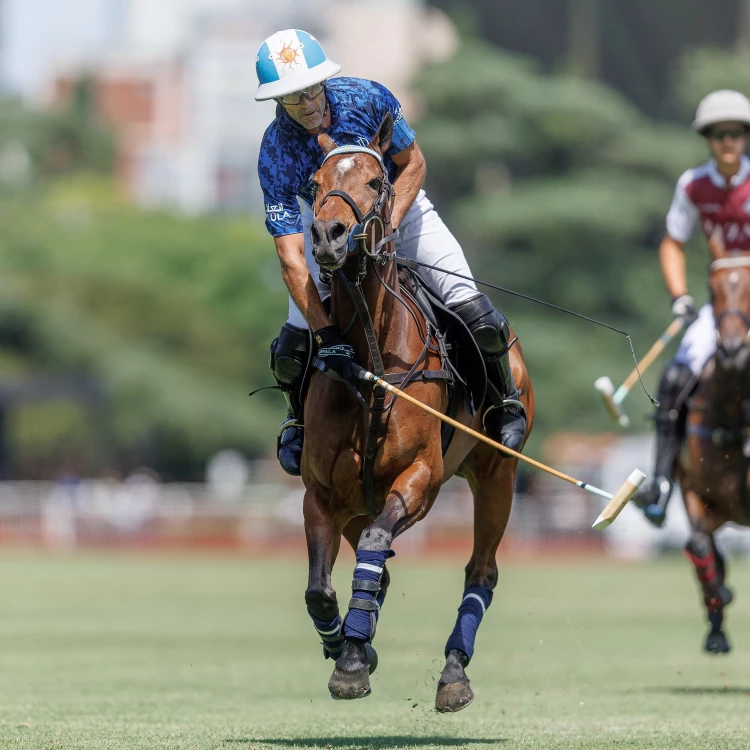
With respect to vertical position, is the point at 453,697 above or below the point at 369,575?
below

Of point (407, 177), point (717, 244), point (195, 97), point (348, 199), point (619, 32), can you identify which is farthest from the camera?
point (195, 97)

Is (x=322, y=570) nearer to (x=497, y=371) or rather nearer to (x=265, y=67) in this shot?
(x=497, y=371)

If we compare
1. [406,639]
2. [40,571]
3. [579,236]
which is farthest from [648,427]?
[406,639]

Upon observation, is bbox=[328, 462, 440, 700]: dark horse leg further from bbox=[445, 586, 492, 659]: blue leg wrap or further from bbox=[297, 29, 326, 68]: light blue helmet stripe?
bbox=[297, 29, 326, 68]: light blue helmet stripe

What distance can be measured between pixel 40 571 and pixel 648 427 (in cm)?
1697

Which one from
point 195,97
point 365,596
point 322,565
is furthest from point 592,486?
point 195,97

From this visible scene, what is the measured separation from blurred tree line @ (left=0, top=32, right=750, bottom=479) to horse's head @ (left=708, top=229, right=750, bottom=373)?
968 inches

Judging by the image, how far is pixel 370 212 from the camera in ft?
23.6

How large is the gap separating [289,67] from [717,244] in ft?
15.9

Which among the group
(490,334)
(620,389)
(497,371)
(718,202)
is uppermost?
(490,334)

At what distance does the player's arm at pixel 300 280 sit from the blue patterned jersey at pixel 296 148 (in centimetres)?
5

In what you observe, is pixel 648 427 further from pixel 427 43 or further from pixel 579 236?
pixel 427 43

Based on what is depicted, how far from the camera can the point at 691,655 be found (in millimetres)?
13070

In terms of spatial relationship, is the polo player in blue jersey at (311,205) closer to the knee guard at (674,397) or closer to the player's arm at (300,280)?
the player's arm at (300,280)
